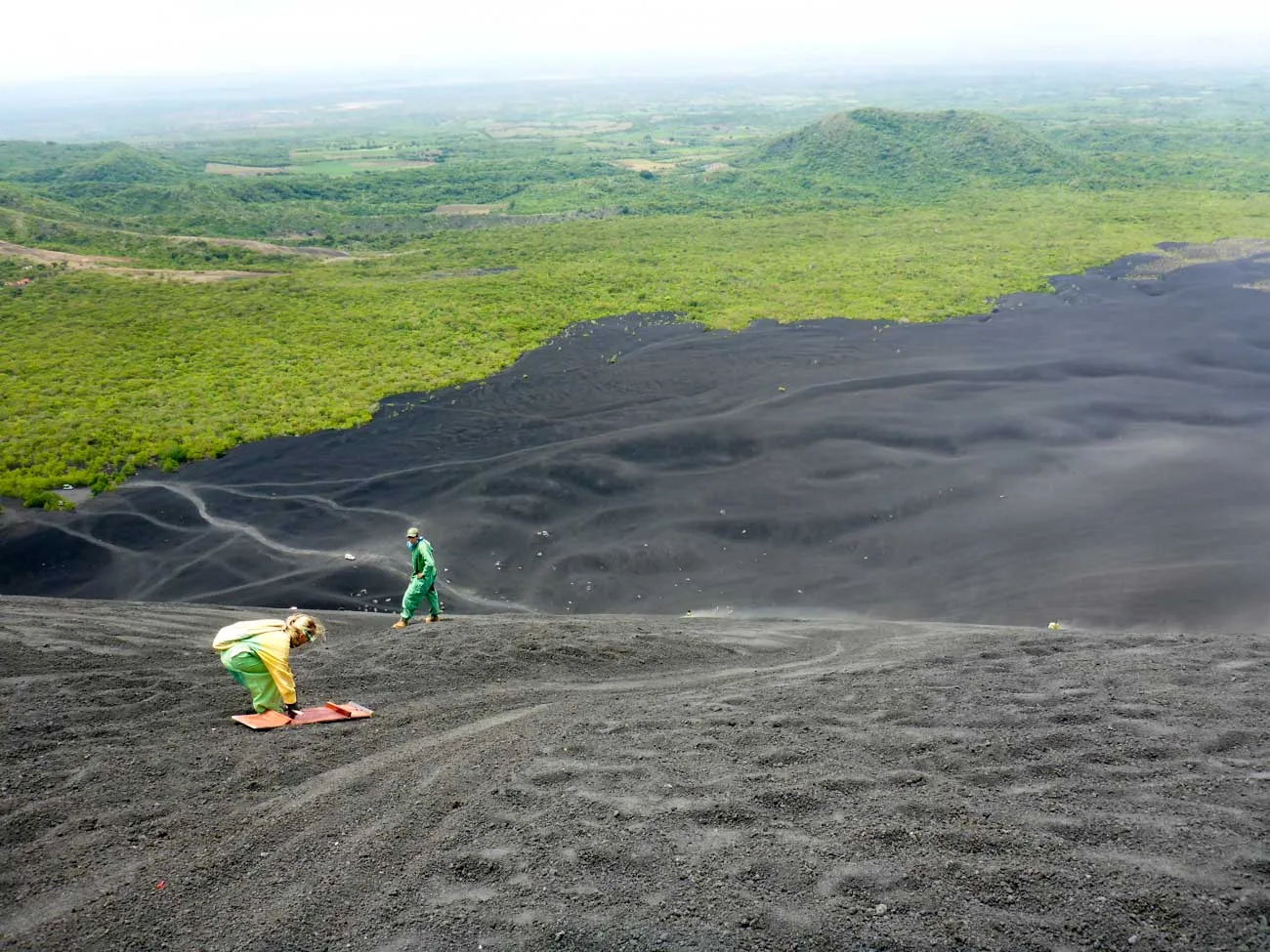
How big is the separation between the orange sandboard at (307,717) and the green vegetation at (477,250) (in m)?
17.3

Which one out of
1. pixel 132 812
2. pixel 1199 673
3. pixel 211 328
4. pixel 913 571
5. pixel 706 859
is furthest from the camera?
pixel 211 328

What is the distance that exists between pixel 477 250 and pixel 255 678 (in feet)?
186

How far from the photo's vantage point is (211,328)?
4028cm

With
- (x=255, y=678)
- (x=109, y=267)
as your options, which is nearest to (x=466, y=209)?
(x=109, y=267)

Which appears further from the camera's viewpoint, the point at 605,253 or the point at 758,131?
the point at 758,131

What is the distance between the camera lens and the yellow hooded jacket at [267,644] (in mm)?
9195

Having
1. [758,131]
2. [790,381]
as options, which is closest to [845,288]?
[790,381]

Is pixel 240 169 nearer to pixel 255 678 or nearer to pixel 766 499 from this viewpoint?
pixel 766 499

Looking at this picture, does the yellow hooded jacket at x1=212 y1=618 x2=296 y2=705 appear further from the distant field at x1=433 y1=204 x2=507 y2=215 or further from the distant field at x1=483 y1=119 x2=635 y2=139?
the distant field at x1=483 y1=119 x2=635 y2=139

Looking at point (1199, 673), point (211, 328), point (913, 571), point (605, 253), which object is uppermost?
point (605, 253)

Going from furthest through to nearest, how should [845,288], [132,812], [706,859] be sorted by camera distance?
[845,288] < [132,812] < [706,859]

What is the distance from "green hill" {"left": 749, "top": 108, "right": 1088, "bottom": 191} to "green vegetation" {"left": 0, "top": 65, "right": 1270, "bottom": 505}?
0.37m

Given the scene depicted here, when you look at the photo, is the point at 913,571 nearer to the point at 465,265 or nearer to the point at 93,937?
the point at 93,937

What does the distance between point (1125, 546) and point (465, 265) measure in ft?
158
